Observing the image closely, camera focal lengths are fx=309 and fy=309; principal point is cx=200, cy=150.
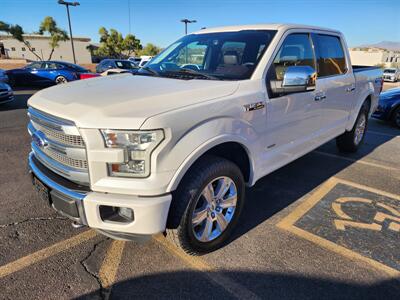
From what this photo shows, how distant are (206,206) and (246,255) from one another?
1.97ft

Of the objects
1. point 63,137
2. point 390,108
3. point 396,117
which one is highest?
point 63,137

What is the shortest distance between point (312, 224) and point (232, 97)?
168 cm

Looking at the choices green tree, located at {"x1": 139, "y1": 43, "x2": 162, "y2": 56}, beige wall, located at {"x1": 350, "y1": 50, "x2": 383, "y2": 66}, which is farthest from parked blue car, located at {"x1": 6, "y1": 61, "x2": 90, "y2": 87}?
beige wall, located at {"x1": 350, "y1": 50, "x2": 383, "y2": 66}

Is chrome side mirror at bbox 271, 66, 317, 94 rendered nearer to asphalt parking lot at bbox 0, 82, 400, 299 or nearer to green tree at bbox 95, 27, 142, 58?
asphalt parking lot at bbox 0, 82, 400, 299

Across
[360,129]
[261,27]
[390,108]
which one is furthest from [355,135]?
[390,108]

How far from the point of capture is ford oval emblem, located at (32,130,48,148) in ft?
8.08

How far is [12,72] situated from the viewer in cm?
1546

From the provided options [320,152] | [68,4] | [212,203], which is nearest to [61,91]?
[212,203]

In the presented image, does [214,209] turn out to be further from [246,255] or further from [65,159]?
[65,159]

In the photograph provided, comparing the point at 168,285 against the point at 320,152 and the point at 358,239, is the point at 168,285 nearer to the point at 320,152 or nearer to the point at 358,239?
the point at 358,239

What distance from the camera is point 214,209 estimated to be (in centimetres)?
268

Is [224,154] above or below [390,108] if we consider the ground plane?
above

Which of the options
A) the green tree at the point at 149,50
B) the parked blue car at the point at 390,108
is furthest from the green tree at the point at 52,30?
the parked blue car at the point at 390,108

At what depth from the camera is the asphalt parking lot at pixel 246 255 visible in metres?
2.35
